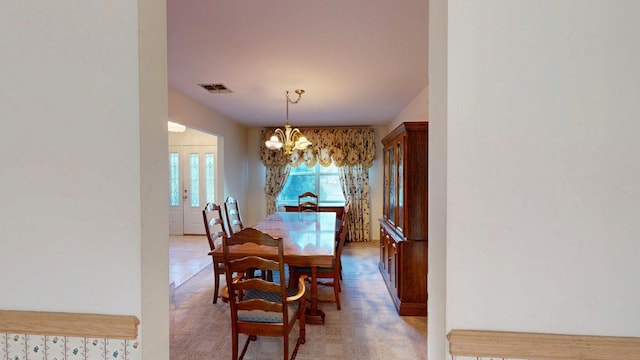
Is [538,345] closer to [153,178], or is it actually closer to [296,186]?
[153,178]

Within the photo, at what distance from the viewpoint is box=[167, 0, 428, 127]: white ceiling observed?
176 cm

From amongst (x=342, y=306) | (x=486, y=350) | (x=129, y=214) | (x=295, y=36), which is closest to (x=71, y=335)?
(x=129, y=214)

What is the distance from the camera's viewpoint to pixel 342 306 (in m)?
2.96

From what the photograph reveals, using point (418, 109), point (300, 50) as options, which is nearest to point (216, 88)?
point (300, 50)

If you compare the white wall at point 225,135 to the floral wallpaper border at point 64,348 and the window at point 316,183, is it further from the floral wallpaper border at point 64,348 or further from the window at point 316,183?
the floral wallpaper border at point 64,348

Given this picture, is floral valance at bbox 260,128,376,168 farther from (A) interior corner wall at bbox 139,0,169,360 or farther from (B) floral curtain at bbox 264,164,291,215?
(A) interior corner wall at bbox 139,0,169,360

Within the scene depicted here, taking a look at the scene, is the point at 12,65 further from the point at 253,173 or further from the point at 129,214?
the point at 253,173

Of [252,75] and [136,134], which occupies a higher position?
[252,75]

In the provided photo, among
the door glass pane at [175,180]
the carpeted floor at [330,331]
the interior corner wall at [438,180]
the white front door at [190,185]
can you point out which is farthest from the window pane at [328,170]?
the interior corner wall at [438,180]

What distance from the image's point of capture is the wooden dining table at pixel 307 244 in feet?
7.02

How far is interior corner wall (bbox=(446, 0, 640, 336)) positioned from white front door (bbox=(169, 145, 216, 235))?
6259 mm

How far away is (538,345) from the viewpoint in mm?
760

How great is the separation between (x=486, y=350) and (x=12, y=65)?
5.41 ft

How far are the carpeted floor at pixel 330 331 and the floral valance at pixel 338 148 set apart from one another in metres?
3.04
